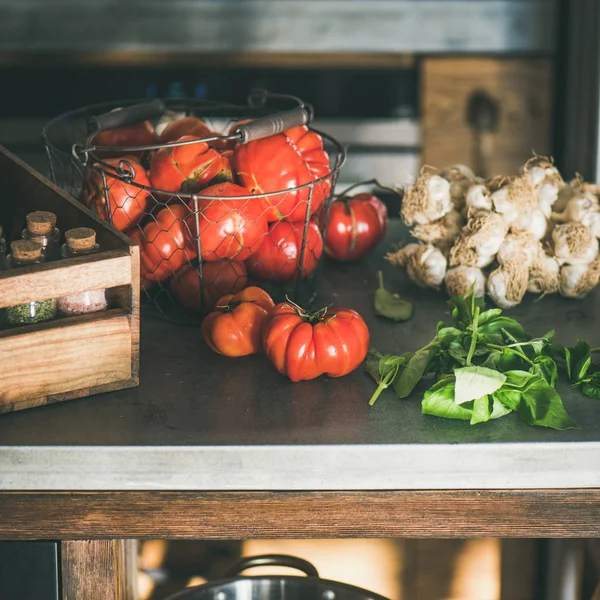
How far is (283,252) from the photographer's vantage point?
4.19 ft

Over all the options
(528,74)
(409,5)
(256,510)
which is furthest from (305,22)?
(256,510)

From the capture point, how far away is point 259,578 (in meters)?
0.99

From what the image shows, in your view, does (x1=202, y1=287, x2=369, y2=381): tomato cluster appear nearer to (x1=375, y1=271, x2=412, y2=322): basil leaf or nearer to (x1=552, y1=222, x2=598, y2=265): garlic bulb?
(x1=375, y1=271, x2=412, y2=322): basil leaf

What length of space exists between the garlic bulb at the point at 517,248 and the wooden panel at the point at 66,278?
562mm

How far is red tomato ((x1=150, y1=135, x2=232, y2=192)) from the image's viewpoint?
124 centimetres

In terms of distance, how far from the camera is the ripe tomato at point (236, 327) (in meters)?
1.16

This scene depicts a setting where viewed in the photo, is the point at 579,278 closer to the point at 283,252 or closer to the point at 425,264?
the point at 425,264

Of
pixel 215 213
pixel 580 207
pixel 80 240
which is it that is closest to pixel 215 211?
pixel 215 213

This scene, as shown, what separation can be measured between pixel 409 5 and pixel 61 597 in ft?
8.04

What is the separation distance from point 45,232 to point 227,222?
24cm

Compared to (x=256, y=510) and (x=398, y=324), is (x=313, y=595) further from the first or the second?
(x=398, y=324)

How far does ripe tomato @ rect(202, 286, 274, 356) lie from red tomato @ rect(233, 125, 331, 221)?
15 centimetres

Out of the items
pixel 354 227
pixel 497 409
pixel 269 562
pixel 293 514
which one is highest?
pixel 354 227

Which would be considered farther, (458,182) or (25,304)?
(458,182)
